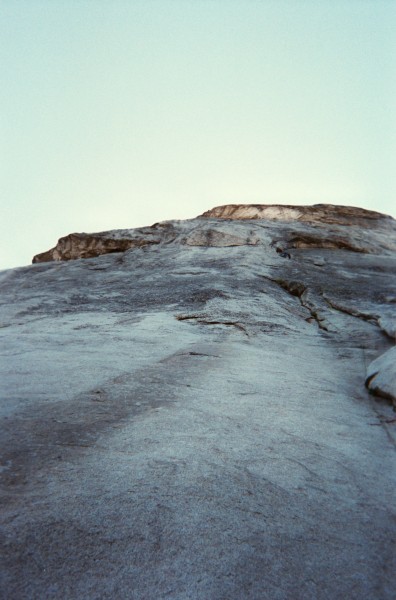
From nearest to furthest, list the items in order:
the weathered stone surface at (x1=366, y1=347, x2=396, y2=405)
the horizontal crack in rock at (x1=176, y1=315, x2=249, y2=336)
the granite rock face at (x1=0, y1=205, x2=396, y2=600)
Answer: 1. the granite rock face at (x1=0, y1=205, x2=396, y2=600)
2. the weathered stone surface at (x1=366, y1=347, x2=396, y2=405)
3. the horizontal crack in rock at (x1=176, y1=315, x2=249, y2=336)

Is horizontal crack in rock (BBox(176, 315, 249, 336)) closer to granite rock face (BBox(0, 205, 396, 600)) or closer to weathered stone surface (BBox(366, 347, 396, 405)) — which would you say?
granite rock face (BBox(0, 205, 396, 600))

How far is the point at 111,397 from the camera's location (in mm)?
3229

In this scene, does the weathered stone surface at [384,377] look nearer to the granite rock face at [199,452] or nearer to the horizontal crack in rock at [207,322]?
the granite rock face at [199,452]

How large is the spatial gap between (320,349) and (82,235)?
989 centimetres

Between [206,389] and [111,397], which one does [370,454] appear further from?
[111,397]

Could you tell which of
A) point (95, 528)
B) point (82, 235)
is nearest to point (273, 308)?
point (95, 528)

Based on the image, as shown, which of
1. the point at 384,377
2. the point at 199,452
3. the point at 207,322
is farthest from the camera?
the point at 207,322

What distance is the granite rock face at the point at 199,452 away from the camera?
166 cm

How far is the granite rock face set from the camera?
1.66 m

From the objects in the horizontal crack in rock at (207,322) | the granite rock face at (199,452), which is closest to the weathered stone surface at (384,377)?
the granite rock face at (199,452)

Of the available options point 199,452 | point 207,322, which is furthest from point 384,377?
point 207,322

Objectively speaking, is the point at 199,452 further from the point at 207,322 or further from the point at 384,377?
the point at 207,322

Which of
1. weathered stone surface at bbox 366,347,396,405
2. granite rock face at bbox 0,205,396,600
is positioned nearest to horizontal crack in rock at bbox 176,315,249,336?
granite rock face at bbox 0,205,396,600

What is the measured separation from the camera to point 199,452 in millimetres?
2496
